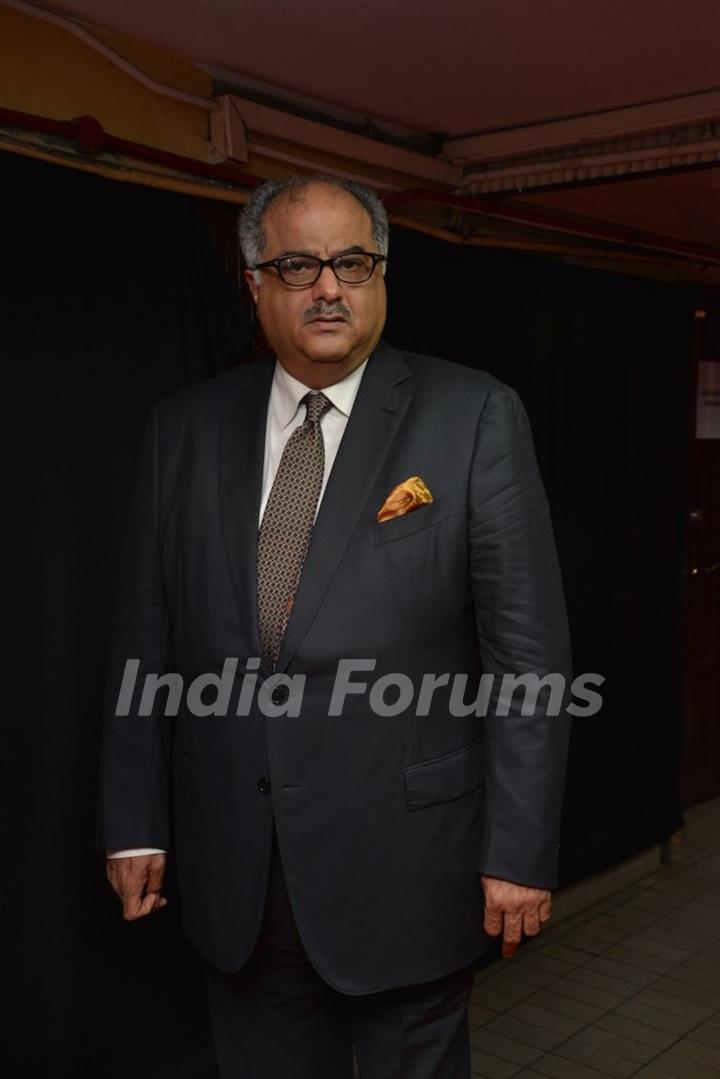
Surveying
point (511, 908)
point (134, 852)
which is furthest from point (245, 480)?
point (511, 908)

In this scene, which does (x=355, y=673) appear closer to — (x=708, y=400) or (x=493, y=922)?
(x=493, y=922)

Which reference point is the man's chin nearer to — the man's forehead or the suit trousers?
the man's forehead

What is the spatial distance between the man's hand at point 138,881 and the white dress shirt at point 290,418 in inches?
0.5

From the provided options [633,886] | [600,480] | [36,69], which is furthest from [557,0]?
[633,886]

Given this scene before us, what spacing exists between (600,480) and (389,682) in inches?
98.3

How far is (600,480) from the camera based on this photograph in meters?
4.16

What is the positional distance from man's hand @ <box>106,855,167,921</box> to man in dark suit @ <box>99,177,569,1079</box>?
16 millimetres

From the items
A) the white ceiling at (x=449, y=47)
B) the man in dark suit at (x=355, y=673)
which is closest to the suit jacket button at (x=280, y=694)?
the man in dark suit at (x=355, y=673)

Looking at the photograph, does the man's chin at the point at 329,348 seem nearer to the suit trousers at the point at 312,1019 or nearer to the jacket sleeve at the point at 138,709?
the jacket sleeve at the point at 138,709

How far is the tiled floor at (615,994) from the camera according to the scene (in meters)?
3.17

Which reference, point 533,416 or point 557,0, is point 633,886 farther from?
point 557,0

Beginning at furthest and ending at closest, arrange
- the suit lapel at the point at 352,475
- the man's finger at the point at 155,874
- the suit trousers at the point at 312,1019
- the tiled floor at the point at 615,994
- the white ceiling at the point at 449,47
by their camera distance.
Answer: the tiled floor at the point at 615,994, the white ceiling at the point at 449,47, the man's finger at the point at 155,874, the suit trousers at the point at 312,1019, the suit lapel at the point at 352,475

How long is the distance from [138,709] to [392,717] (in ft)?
1.48

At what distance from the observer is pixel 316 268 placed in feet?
6.17
